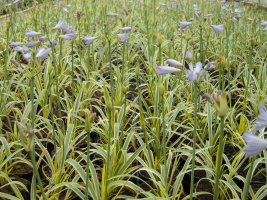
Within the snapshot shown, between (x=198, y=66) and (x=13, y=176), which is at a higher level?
(x=198, y=66)

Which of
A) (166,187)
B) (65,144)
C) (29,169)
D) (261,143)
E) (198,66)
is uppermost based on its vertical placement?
(198,66)

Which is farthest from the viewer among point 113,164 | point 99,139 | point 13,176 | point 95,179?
point 99,139

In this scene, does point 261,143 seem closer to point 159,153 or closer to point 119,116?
point 159,153

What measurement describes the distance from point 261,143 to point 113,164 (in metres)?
1.04

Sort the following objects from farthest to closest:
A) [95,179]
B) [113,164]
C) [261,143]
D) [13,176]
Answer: [13,176] < [113,164] < [95,179] < [261,143]

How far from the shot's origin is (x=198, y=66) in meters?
1.09

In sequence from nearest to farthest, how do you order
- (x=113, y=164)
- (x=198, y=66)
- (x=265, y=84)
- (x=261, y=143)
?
(x=261, y=143) < (x=198, y=66) < (x=113, y=164) < (x=265, y=84)

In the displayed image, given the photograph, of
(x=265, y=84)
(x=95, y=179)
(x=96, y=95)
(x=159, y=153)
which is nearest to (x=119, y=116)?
(x=159, y=153)

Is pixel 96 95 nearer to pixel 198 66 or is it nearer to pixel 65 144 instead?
pixel 65 144

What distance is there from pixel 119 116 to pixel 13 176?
2.57 feet

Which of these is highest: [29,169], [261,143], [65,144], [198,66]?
[198,66]

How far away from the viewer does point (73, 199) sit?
1.48 m

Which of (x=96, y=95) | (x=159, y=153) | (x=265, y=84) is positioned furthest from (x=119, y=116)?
(x=265, y=84)

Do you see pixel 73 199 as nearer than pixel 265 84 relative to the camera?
Yes
